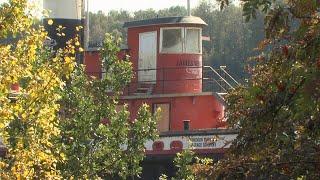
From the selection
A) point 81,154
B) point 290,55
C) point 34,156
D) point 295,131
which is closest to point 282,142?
point 295,131

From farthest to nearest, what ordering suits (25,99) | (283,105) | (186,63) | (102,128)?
(186,63) < (102,128) < (25,99) < (283,105)

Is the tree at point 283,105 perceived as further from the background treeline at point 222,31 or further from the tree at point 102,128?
the background treeline at point 222,31

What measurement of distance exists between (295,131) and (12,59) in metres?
3.67

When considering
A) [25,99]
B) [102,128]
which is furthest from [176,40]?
[25,99]

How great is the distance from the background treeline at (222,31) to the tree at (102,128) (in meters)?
46.4

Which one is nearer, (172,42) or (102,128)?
(102,128)

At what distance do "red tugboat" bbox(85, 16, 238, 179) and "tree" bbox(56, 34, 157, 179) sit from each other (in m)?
5.20

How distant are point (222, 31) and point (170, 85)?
60676 millimetres

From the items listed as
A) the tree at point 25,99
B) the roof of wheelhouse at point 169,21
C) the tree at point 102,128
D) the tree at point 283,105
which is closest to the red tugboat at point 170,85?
the roof of wheelhouse at point 169,21

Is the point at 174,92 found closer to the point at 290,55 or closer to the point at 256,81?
the point at 256,81

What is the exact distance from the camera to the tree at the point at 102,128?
48.5 feet

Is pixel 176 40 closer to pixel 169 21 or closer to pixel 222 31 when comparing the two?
pixel 169 21

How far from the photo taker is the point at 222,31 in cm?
8344

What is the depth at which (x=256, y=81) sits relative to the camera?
751 cm
